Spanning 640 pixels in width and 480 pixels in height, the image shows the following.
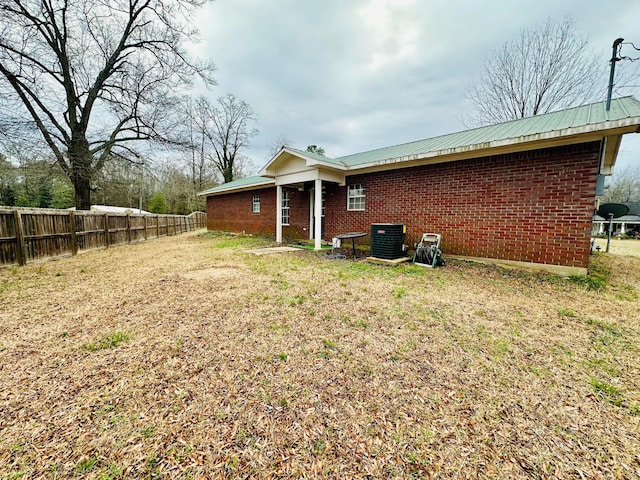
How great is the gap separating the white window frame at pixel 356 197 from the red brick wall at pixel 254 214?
7.97ft

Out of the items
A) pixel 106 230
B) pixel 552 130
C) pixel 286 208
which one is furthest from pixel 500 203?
pixel 106 230

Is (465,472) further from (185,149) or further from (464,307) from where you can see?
(185,149)

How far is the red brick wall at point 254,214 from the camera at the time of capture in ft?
37.5

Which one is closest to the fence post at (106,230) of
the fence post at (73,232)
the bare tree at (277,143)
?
the fence post at (73,232)

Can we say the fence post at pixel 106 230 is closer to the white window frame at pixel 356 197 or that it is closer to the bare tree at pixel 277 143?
the white window frame at pixel 356 197

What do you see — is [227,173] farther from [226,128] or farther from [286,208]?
[286,208]

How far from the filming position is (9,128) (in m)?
8.65

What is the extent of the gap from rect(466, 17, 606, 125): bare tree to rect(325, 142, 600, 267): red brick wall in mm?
12317

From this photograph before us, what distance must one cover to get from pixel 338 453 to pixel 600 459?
149cm

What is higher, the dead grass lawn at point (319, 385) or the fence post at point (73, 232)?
the fence post at point (73, 232)

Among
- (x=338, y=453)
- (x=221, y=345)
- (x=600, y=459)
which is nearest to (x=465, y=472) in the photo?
(x=338, y=453)

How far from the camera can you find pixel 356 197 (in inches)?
356

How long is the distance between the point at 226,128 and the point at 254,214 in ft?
60.0

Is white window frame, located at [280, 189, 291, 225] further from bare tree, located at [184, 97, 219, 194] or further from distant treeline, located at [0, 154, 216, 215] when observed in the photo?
bare tree, located at [184, 97, 219, 194]
